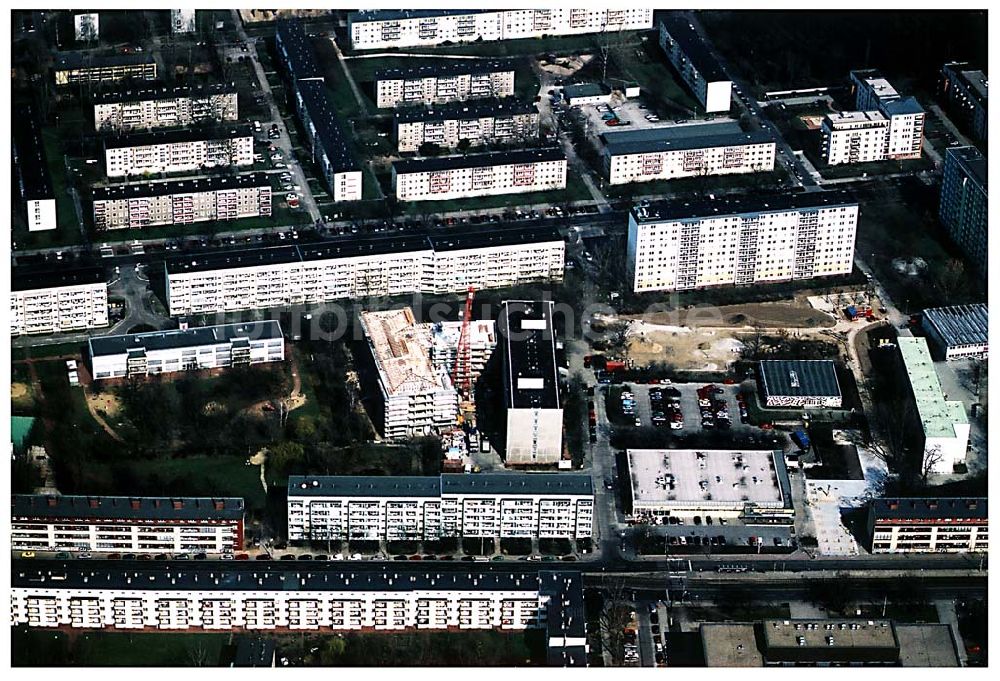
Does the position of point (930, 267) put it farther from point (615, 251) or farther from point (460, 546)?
point (460, 546)

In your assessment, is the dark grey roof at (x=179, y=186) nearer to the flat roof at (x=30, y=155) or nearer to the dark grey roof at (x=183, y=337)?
the flat roof at (x=30, y=155)

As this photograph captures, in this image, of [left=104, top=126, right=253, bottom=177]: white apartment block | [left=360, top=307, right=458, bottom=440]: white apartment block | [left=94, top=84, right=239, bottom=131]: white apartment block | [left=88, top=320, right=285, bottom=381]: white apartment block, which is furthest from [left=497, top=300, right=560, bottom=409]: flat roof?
[left=94, top=84, right=239, bottom=131]: white apartment block

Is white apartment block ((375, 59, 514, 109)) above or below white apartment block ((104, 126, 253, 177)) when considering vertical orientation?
above

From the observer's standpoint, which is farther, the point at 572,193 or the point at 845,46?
the point at 845,46

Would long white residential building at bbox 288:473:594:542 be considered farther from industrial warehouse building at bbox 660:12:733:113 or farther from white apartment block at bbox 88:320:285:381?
industrial warehouse building at bbox 660:12:733:113

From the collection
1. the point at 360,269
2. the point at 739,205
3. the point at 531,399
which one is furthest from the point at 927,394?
the point at 360,269

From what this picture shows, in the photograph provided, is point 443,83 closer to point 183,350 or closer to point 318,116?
point 318,116

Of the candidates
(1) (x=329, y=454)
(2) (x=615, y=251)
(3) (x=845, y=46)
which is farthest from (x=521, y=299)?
(3) (x=845, y=46)
